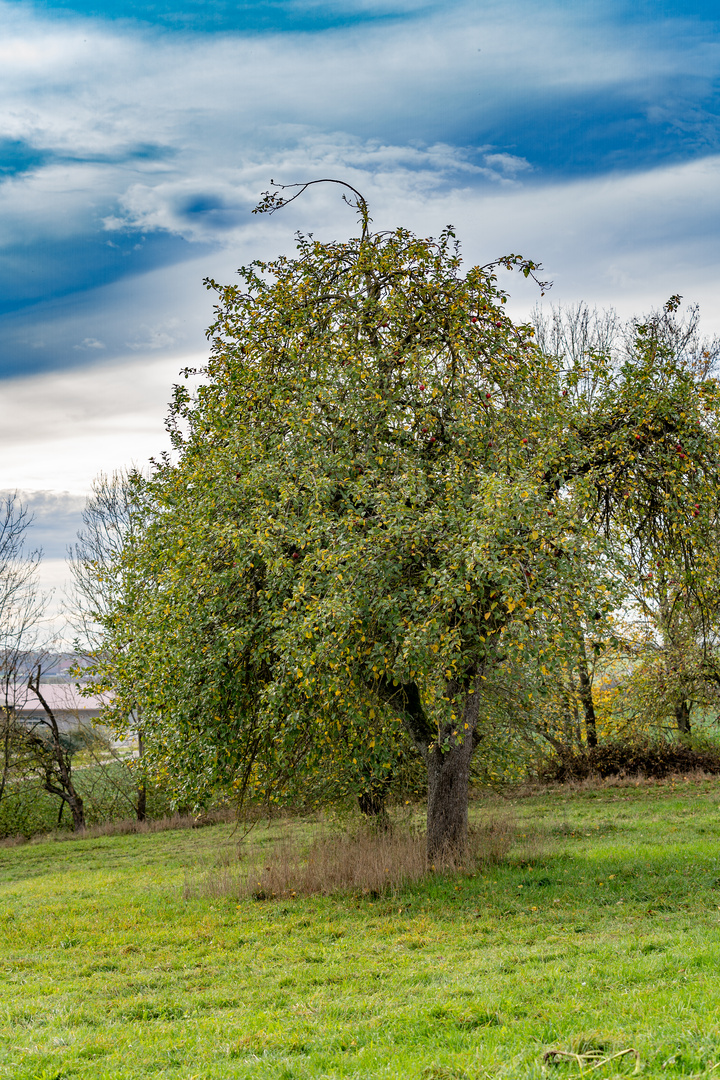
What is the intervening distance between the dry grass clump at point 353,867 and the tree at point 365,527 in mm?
423

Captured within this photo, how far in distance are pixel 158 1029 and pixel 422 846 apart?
647 centimetres

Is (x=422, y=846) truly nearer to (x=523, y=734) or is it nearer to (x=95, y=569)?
(x=523, y=734)

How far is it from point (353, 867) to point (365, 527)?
5083mm

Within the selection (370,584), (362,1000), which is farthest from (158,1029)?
(370,584)

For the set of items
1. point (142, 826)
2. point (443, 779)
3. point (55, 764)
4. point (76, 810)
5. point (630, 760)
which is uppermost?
point (443, 779)

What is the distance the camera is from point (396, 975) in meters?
6.96

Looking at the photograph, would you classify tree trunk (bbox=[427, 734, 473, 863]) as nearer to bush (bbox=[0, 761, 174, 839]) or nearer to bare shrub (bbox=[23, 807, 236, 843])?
bare shrub (bbox=[23, 807, 236, 843])

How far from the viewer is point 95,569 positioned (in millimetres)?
26391

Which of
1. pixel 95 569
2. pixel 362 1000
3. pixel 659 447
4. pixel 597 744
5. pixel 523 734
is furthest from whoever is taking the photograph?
pixel 95 569

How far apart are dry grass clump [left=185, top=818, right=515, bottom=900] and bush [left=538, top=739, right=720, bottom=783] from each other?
1068cm

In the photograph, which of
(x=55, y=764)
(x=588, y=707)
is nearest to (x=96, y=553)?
(x=55, y=764)

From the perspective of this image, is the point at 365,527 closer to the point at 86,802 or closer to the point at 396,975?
the point at 396,975

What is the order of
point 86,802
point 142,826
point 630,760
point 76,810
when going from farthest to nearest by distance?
point 86,802 → point 76,810 → point 142,826 → point 630,760

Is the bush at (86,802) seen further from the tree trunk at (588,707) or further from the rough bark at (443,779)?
the rough bark at (443,779)
